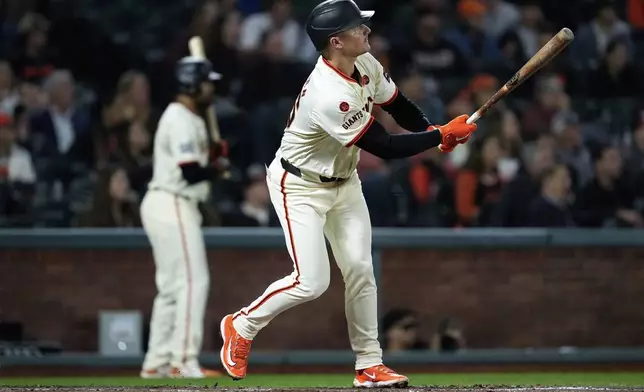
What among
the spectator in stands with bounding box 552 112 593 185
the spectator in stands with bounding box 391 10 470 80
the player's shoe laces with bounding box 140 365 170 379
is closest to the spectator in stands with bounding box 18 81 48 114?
the spectator in stands with bounding box 391 10 470 80

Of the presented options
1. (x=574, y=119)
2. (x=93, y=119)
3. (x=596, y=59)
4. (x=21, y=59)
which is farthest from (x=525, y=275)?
(x=21, y=59)

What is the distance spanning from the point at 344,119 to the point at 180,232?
3002mm

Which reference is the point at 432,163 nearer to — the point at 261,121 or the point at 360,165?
the point at 360,165

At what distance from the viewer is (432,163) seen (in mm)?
9953

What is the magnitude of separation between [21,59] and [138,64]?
1060 mm

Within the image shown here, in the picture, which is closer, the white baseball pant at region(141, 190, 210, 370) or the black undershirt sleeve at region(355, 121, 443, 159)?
the black undershirt sleeve at region(355, 121, 443, 159)

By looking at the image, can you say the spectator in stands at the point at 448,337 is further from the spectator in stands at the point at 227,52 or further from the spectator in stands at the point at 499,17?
the spectator in stands at the point at 499,17

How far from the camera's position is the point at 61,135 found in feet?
34.2

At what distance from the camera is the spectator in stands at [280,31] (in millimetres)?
10891

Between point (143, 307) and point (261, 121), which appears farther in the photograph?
point (261, 121)

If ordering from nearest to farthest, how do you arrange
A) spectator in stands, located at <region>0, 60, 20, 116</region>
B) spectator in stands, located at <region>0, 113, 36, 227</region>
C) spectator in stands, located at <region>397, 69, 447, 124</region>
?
spectator in stands, located at <region>0, 113, 36, 227</region>
spectator in stands, located at <region>0, 60, 20, 116</region>
spectator in stands, located at <region>397, 69, 447, 124</region>

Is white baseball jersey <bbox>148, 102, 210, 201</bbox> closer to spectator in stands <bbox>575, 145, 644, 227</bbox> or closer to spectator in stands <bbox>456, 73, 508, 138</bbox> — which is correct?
spectator in stands <bbox>456, 73, 508, 138</bbox>

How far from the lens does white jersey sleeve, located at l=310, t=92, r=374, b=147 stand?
17.5 feet

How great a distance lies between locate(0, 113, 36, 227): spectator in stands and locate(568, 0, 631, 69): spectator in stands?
5.10 metres
